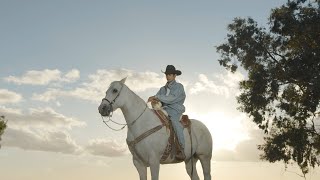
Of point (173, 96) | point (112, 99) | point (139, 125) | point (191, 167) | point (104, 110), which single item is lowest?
point (191, 167)

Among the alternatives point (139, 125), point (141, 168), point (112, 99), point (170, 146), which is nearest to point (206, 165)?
point (170, 146)

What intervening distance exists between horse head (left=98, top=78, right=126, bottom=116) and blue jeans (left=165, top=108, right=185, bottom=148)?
1.41m

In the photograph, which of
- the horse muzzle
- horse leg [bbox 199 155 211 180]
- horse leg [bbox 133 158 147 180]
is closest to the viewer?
the horse muzzle

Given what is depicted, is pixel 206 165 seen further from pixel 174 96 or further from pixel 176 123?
pixel 174 96

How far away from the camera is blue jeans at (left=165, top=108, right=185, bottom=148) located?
11.8 m

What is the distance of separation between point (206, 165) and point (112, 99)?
371cm

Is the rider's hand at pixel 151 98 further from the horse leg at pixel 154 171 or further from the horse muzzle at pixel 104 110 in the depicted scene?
the horse leg at pixel 154 171

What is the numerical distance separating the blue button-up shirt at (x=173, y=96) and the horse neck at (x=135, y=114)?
540mm

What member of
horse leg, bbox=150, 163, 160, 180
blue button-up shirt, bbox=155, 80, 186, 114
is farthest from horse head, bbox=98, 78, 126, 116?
horse leg, bbox=150, 163, 160, 180

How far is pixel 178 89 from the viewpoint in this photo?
39.2 feet

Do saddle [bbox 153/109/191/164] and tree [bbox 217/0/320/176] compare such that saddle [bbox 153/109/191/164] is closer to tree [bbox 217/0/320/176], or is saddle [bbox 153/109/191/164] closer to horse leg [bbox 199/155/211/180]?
horse leg [bbox 199/155/211/180]

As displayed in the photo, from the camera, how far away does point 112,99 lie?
11.0 m

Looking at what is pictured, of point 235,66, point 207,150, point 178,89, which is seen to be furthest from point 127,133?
point 235,66

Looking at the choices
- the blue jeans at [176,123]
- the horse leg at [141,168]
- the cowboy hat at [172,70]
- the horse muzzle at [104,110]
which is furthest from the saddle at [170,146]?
the horse muzzle at [104,110]
